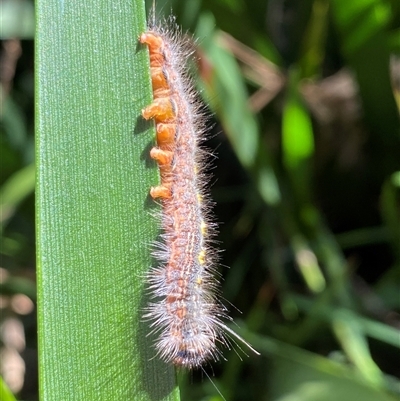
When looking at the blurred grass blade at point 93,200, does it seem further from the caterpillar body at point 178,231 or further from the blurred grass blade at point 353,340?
the blurred grass blade at point 353,340

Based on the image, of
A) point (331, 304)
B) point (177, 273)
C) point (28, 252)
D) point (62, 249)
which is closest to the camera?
point (62, 249)

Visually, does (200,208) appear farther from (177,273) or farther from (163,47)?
(163,47)

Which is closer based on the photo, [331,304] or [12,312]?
[331,304]

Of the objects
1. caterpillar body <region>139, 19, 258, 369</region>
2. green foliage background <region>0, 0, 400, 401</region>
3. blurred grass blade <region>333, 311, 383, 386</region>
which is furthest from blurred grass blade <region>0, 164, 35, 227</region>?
blurred grass blade <region>333, 311, 383, 386</region>

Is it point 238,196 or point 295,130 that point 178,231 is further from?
point 238,196

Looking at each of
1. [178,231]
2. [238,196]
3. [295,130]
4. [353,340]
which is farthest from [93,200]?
[238,196]

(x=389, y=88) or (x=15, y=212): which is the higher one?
(x=389, y=88)

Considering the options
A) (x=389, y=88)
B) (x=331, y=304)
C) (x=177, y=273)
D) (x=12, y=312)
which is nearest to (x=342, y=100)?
(x=389, y=88)

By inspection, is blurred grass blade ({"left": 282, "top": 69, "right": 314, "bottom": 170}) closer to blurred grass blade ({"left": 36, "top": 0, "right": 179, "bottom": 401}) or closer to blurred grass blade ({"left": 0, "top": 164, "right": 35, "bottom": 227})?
blurred grass blade ({"left": 36, "top": 0, "right": 179, "bottom": 401})
